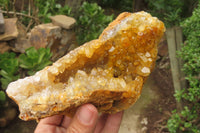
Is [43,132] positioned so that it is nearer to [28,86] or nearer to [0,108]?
[28,86]

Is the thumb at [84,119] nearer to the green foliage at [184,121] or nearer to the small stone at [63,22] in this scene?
the green foliage at [184,121]

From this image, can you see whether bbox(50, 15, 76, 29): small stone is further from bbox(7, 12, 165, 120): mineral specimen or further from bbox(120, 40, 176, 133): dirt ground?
bbox(7, 12, 165, 120): mineral specimen

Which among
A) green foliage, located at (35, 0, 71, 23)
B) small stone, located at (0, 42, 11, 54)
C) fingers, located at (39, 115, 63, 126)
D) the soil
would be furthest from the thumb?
green foliage, located at (35, 0, 71, 23)

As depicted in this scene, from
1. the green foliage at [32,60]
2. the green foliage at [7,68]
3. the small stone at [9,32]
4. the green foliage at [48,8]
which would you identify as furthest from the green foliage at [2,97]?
the green foliage at [48,8]

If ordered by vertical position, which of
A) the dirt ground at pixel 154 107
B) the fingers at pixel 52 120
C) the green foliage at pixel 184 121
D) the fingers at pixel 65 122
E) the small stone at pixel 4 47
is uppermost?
the small stone at pixel 4 47

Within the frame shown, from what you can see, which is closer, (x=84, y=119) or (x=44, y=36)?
(x=84, y=119)

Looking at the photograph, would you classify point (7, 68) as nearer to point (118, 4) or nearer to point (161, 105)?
point (161, 105)

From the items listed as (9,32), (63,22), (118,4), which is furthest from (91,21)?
(118,4)
